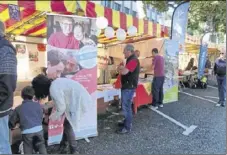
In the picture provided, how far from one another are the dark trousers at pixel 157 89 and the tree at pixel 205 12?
48.5 feet

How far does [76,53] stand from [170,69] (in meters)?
5.44

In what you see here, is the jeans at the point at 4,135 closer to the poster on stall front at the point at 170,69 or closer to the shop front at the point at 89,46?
the shop front at the point at 89,46

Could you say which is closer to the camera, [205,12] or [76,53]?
[76,53]

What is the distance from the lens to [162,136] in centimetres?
595

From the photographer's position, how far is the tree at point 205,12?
22484mm

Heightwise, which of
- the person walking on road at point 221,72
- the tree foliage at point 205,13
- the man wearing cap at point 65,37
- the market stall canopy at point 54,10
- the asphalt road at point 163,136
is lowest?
the asphalt road at point 163,136

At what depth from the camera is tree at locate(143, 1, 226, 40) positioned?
22.5m

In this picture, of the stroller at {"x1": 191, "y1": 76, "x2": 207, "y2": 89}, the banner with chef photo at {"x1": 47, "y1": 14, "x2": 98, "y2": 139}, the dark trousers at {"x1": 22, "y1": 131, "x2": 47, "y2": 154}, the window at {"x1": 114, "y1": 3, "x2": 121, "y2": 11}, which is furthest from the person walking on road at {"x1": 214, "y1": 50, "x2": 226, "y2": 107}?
the window at {"x1": 114, "y1": 3, "x2": 121, "y2": 11}

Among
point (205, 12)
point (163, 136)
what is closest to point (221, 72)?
point (163, 136)

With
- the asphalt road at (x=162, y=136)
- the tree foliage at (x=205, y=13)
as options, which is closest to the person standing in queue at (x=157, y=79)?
the asphalt road at (x=162, y=136)

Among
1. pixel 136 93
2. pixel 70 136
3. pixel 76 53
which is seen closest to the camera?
pixel 70 136

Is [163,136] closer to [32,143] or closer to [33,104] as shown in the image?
[32,143]

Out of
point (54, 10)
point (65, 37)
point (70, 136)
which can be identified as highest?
point (54, 10)

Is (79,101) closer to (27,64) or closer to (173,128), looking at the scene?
(173,128)
